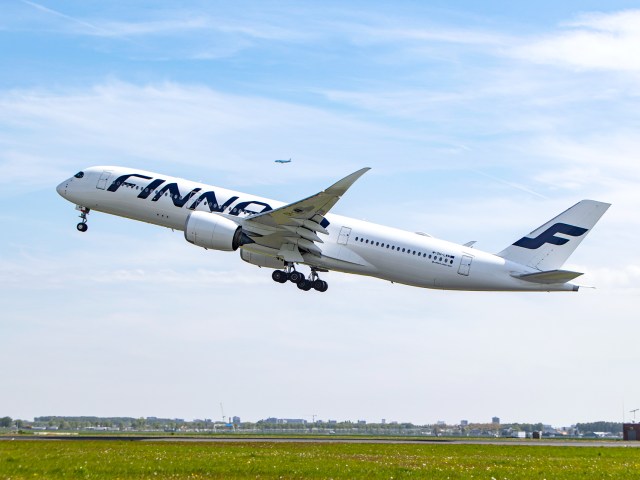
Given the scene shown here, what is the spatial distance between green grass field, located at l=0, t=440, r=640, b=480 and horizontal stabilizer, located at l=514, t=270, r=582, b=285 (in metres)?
14.4

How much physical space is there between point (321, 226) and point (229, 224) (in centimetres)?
615

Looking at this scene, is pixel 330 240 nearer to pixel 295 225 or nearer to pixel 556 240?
pixel 295 225

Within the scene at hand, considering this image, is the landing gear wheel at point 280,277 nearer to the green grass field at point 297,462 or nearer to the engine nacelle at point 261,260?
the engine nacelle at point 261,260

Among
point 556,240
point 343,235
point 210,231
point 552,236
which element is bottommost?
point 210,231

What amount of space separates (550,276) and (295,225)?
16771mm

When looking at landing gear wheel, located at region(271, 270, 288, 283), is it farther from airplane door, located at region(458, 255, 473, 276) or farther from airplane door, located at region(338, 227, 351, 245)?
airplane door, located at region(458, 255, 473, 276)

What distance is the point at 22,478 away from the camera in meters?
24.0

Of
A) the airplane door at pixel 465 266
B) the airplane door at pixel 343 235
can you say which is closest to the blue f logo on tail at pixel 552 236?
the airplane door at pixel 465 266

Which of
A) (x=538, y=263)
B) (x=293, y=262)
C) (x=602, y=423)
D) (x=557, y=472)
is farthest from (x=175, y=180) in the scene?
(x=602, y=423)

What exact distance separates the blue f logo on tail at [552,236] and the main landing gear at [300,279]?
13826 millimetres

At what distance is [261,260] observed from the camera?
6172 centimetres

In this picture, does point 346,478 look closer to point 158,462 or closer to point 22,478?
point 158,462

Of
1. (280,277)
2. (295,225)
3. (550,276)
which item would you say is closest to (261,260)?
(280,277)

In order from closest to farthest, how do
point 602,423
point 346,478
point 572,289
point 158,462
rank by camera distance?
1. point 346,478
2. point 158,462
3. point 572,289
4. point 602,423
